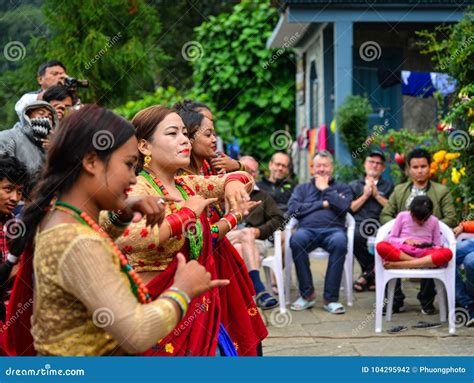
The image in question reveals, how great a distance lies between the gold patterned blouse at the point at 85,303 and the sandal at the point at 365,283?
641cm

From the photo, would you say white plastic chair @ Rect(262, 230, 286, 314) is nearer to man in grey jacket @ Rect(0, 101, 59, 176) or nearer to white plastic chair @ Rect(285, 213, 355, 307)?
white plastic chair @ Rect(285, 213, 355, 307)

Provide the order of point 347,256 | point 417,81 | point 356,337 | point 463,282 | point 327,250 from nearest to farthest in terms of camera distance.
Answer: point 356,337 → point 463,282 → point 327,250 → point 347,256 → point 417,81

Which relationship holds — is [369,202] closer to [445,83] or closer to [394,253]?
[445,83]

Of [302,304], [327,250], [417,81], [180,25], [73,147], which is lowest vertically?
[302,304]

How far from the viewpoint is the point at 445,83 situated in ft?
29.7

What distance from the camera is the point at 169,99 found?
1806cm

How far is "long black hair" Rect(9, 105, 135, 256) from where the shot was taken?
7.83 ft

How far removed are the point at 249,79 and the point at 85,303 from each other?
1601 cm

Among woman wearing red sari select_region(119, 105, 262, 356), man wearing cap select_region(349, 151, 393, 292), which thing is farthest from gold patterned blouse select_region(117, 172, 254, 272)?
Answer: man wearing cap select_region(349, 151, 393, 292)

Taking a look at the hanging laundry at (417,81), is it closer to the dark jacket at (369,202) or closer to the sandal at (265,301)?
the dark jacket at (369,202)

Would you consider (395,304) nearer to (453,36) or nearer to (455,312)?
(455,312)

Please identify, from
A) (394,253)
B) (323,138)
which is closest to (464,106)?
(394,253)

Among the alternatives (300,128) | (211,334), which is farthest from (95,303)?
(300,128)

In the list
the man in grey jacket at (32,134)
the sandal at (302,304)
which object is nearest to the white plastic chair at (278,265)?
the sandal at (302,304)
